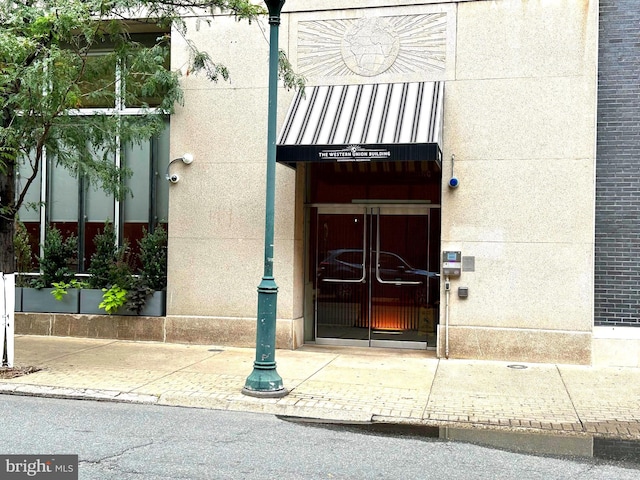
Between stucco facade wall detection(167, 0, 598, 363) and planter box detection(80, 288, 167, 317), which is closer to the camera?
stucco facade wall detection(167, 0, 598, 363)

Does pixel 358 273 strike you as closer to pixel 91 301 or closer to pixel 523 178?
pixel 523 178

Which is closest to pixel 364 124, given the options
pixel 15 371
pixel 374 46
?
pixel 374 46

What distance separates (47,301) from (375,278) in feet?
19.7

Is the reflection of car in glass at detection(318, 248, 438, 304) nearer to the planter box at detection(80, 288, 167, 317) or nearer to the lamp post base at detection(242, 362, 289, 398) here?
the planter box at detection(80, 288, 167, 317)

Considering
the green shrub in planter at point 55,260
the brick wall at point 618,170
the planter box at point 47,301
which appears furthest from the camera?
the green shrub in planter at point 55,260

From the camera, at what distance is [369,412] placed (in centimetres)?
734

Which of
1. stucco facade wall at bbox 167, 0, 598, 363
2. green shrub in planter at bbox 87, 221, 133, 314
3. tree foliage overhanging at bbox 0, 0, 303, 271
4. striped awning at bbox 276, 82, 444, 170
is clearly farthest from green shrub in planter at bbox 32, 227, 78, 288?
striped awning at bbox 276, 82, 444, 170

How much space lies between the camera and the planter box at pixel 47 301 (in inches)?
472

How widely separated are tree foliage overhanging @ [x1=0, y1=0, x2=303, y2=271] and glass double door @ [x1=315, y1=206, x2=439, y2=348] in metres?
2.91

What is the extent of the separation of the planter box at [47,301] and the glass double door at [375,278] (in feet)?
14.5

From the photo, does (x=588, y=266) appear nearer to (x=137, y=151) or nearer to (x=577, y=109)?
(x=577, y=109)

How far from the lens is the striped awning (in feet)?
31.8

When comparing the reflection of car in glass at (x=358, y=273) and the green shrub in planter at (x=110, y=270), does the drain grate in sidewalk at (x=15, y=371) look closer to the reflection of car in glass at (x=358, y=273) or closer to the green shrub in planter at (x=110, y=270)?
the green shrub in planter at (x=110, y=270)

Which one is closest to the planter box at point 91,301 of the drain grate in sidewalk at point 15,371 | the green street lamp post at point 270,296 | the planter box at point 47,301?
the planter box at point 47,301
